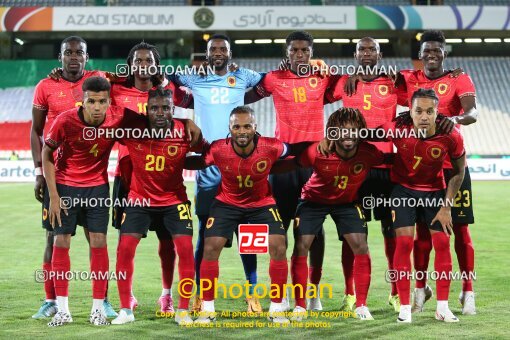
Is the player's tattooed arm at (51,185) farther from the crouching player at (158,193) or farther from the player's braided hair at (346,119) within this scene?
the player's braided hair at (346,119)

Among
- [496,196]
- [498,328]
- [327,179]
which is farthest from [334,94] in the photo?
[496,196]

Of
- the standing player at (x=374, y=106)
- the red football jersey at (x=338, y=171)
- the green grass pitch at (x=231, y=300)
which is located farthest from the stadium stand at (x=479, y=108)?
the red football jersey at (x=338, y=171)

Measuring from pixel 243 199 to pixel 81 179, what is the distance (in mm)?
1116

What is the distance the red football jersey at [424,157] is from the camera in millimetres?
5211

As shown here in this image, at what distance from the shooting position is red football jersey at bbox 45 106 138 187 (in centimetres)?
514

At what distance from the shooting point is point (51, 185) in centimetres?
514

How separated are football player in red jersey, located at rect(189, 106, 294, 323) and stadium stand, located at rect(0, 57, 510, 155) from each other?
792 inches

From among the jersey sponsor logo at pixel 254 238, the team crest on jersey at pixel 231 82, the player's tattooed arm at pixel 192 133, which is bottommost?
the jersey sponsor logo at pixel 254 238

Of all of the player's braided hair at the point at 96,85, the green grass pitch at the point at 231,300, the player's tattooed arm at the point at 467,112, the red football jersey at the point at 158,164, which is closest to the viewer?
the green grass pitch at the point at 231,300

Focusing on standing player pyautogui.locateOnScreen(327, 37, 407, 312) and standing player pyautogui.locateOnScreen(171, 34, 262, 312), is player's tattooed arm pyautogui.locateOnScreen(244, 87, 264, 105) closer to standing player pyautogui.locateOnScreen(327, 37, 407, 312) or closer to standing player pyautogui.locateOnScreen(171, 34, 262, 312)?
standing player pyautogui.locateOnScreen(171, 34, 262, 312)

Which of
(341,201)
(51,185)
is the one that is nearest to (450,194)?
(341,201)

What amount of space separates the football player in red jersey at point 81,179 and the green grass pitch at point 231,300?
349 mm

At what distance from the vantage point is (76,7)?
2641 cm

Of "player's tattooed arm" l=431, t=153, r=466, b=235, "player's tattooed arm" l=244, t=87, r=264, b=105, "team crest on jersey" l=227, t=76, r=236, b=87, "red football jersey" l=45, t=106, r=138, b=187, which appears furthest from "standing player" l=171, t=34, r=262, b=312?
"player's tattooed arm" l=431, t=153, r=466, b=235
